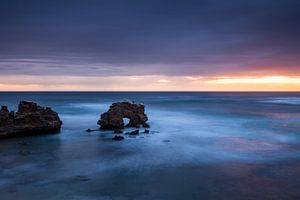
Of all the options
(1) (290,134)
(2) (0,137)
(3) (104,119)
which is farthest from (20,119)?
(1) (290,134)

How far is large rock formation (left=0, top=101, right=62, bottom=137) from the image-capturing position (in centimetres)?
2614

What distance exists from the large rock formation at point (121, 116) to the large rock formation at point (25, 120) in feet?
18.7

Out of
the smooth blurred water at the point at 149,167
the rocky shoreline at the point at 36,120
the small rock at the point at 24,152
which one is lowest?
the smooth blurred water at the point at 149,167

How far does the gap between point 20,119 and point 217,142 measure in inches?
705

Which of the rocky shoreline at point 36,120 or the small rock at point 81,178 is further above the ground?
the rocky shoreline at point 36,120

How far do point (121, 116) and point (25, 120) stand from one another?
966 cm

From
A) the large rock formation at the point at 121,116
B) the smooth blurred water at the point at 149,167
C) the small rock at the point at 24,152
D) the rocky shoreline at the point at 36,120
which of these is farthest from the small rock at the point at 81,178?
the large rock formation at the point at 121,116

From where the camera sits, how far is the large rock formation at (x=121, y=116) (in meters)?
31.5

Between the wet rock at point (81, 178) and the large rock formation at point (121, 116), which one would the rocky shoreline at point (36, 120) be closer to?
the large rock formation at point (121, 116)

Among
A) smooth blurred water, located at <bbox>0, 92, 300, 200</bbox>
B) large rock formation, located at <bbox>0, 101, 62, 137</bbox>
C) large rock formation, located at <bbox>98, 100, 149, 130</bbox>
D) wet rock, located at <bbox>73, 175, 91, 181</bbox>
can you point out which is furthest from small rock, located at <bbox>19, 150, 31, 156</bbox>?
large rock formation, located at <bbox>98, 100, 149, 130</bbox>

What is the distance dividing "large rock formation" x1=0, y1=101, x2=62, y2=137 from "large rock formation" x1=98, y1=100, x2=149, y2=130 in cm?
570

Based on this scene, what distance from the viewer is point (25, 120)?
1069 inches

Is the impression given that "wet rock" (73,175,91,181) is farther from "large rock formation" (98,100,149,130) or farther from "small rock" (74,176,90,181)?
"large rock formation" (98,100,149,130)

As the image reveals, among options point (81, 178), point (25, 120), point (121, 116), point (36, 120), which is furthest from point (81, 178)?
point (121, 116)
